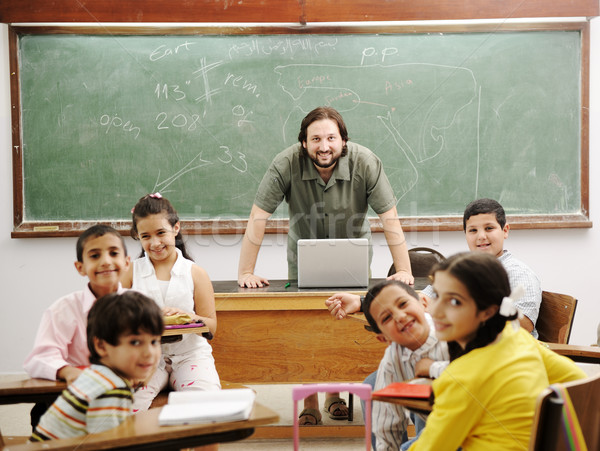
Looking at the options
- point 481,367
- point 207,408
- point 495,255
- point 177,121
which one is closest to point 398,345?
point 481,367

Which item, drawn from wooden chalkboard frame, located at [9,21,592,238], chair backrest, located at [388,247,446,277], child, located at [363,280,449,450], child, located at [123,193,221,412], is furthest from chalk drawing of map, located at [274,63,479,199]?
child, located at [363,280,449,450]

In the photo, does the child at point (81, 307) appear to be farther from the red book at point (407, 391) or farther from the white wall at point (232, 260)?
the white wall at point (232, 260)

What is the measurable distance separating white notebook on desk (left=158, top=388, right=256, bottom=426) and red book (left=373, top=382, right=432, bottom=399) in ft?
0.92

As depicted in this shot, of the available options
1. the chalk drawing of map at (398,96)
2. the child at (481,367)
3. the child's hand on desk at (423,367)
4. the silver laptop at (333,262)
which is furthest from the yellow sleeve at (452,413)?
the chalk drawing of map at (398,96)

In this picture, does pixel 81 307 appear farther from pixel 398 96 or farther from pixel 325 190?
pixel 398 96

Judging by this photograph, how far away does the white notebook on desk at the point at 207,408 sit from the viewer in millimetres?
1238

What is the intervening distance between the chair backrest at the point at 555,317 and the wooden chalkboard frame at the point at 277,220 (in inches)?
68.2

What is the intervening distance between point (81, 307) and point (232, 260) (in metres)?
2.13

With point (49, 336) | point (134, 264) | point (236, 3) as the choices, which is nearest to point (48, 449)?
point (49, 336)

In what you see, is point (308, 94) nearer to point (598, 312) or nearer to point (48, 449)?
point (598, 312)

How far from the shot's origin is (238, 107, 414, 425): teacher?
2979mm

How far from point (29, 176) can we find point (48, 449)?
309cm

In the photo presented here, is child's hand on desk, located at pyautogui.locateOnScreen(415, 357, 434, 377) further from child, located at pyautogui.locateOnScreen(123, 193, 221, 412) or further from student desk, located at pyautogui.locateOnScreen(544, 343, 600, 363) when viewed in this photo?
child, located at pyautogui.locateOnScreen(123, 193, 221, 412)

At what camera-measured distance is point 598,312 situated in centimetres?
398
